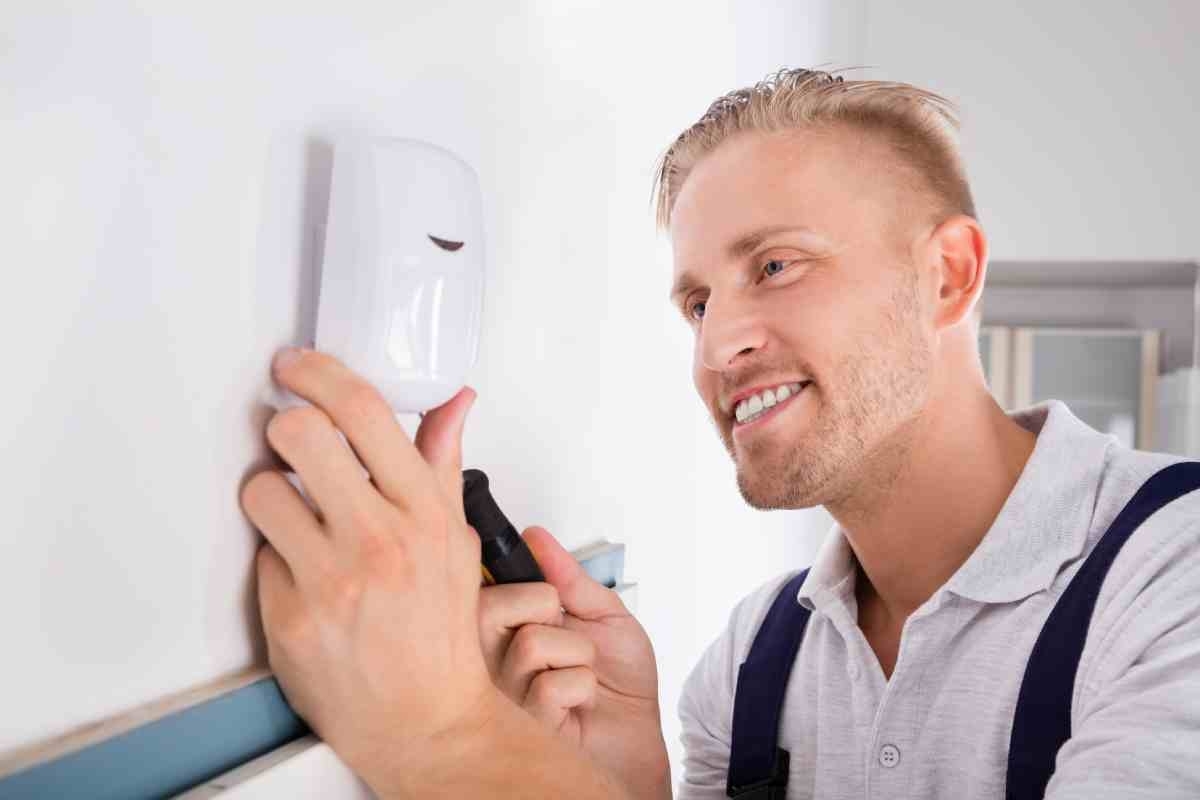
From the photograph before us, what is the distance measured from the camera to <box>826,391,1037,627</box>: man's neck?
39.6 inches

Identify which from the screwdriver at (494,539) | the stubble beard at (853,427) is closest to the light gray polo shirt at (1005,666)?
the stubble beard at (853,427)

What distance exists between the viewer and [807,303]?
922 mm

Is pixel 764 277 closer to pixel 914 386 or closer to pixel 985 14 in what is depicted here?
pixel 914 386

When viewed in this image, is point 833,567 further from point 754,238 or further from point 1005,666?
point 754,238

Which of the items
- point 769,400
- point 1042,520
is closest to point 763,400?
point 769,400

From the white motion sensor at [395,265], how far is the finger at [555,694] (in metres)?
0.23

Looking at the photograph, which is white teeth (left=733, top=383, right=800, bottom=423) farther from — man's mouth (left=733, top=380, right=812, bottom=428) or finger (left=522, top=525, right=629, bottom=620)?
finger (left=522, top=525, right=629, bottom=620)

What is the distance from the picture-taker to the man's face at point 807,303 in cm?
93

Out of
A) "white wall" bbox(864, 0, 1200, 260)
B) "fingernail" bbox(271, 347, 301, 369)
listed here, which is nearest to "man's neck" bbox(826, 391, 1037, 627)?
"fingernail" bbox(271, 347, 301, 369)

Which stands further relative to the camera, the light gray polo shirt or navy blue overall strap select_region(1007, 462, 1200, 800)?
navy blue overall strap select_region(1007, 462, 1200, 800)

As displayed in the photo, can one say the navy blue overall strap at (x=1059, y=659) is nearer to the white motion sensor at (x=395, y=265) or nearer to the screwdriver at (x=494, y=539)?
the screwdriver at (x=494, y=539)

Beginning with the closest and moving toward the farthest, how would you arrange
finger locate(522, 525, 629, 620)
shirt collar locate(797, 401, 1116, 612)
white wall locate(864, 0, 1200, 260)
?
finger locate(522, 525, 629, 620), shirt collar locate(797, 401, 1116, 612), white wall locate(864, 0, 1200, 260)

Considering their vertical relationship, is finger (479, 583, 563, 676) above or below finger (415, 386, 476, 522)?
below

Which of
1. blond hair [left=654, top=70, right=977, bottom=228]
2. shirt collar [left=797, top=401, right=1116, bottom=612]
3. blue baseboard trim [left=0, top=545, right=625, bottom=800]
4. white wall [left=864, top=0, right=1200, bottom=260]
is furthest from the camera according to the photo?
white wall [left=864, top=0, right=1200, bottom=260]
